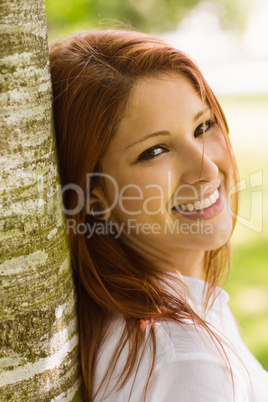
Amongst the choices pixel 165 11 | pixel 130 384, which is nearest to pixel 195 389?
pixel 130 384

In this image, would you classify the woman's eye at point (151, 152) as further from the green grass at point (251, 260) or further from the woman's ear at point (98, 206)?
the green grass at point (251, 260)

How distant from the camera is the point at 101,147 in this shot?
2057 millimetres

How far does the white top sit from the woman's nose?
1.76ft

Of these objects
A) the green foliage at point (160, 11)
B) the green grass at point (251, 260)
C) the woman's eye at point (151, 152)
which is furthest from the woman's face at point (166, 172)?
the green foliage at point (160, 11)

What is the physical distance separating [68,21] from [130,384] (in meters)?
14.0

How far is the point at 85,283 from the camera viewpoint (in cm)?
202

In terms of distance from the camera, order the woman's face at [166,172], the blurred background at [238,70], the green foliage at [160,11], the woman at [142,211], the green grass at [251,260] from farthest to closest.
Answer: the green foliage at [160,11] → the blurred background at [238,70] → the green grass at [251,260] → the woman's face at [166,172] → the woman at [142,211]

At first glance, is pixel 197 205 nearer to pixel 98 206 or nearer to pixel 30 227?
pixel 98 206

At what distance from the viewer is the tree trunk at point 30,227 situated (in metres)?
1.49

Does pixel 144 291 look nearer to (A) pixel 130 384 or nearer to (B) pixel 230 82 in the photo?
(A) pixel 130 384

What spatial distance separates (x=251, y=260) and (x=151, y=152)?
422cm

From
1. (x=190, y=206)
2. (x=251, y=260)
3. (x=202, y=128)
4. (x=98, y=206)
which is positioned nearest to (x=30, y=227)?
(x=98, y=206)

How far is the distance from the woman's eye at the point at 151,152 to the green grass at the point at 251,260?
1.14 m

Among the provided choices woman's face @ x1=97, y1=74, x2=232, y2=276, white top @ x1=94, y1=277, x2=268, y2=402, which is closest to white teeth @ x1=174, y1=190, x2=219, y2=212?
woman's face @ x1=97, y1=74, x2=232, y2=276
